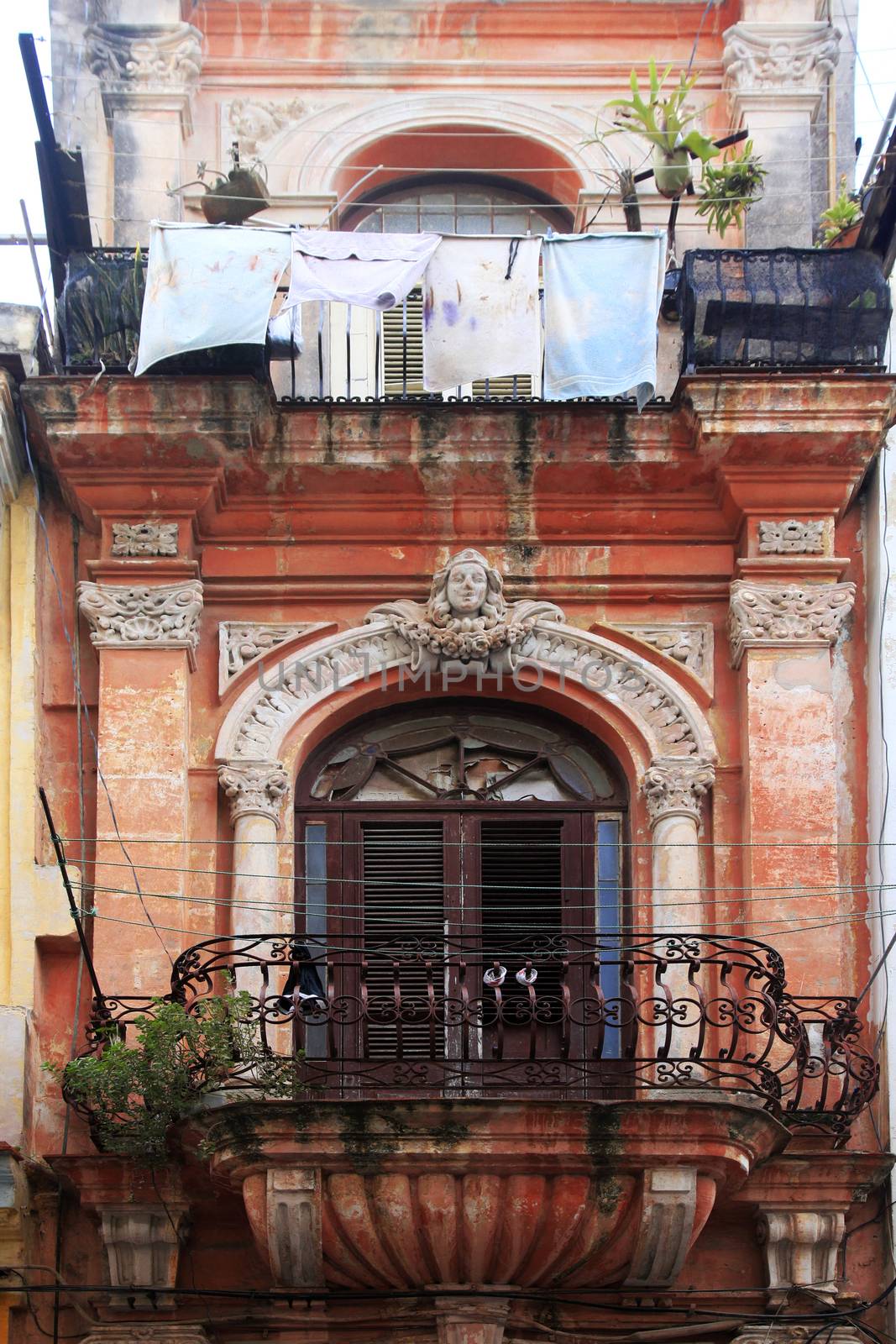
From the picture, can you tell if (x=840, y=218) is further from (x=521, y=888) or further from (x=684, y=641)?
(x=521, y=888)

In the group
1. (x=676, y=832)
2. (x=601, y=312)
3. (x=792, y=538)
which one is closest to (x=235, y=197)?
(x=601, y=312)

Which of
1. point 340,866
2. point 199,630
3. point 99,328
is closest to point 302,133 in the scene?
point 99,328

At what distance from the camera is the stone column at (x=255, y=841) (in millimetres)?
14461

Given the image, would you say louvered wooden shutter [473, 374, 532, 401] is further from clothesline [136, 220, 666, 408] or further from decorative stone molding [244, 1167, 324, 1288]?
decorative stone molding [244, 1167, 324, 1288]

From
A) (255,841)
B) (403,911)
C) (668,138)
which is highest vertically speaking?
(668,138)

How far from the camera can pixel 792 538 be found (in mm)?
15133

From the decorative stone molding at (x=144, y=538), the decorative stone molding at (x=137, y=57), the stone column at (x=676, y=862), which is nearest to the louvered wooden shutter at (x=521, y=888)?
the stone column at (x=676, y=862)

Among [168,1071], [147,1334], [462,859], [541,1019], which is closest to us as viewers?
[168,1071]

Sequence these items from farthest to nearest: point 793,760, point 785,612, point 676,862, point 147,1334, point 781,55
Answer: point 781,55
point 785,612
point 793,760
point 676,862
point 147,1334

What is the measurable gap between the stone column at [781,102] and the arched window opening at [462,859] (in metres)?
3.02

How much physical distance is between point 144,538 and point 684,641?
272 cm

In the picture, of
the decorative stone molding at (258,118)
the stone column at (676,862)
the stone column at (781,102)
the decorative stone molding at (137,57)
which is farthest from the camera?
the decorative stone molding at (258,118)

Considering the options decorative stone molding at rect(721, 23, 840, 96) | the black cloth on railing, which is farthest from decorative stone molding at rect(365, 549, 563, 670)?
decorative stone molding at rect(721, 23, 840, 96)

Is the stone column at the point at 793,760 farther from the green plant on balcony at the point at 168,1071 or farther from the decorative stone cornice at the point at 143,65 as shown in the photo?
the decorative stone cornice at the point at 143,65
